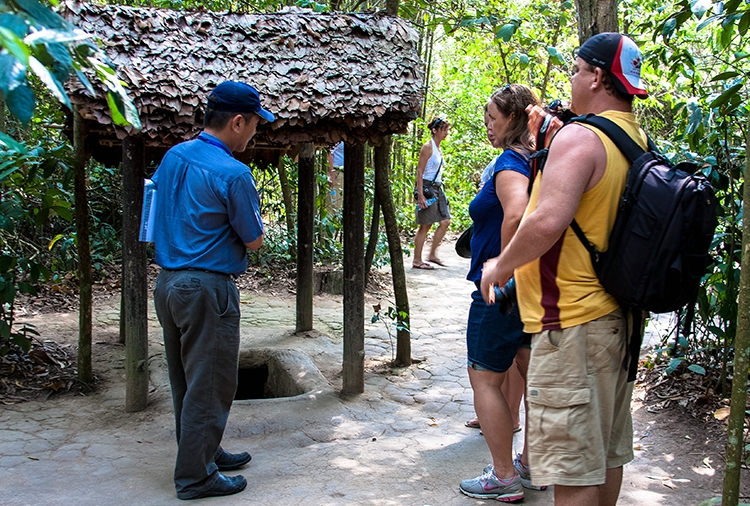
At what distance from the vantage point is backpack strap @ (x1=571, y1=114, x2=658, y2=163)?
244cm

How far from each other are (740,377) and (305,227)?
15.0 feet

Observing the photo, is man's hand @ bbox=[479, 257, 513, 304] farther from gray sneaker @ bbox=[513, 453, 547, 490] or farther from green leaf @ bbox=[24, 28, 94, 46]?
green leaf @ bbox=[24, 28, 94, 46]

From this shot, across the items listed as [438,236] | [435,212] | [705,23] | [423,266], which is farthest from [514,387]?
[438,236]

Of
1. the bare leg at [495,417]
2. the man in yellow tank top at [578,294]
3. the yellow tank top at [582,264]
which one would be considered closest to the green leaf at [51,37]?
the man in yellow tank top at [578,294]

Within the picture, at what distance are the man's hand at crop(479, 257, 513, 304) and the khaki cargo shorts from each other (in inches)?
10.0

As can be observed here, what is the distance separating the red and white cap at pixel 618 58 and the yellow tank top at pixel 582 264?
0.11 m

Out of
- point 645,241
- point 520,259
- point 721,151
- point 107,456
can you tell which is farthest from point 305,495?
point 721,151

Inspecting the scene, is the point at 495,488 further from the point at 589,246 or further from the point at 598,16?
the point at 598,16

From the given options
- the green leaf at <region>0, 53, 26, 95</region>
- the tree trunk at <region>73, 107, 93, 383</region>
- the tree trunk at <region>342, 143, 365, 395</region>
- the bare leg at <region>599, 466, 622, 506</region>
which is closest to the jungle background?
the green leaf at <region>0, 53, 26, 95</region>

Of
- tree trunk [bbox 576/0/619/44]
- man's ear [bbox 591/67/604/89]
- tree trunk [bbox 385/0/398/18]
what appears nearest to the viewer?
man's ear [bbox 591/67/604/89]

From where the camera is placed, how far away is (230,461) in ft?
12.9

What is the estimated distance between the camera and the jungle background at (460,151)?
3.78 meters

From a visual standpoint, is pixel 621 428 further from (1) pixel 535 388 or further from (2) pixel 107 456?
(2) pixel 107 456

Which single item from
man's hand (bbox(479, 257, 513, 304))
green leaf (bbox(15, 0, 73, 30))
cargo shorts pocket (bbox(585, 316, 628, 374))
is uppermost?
green leaf (bbox(15, 0, 73, 30))
